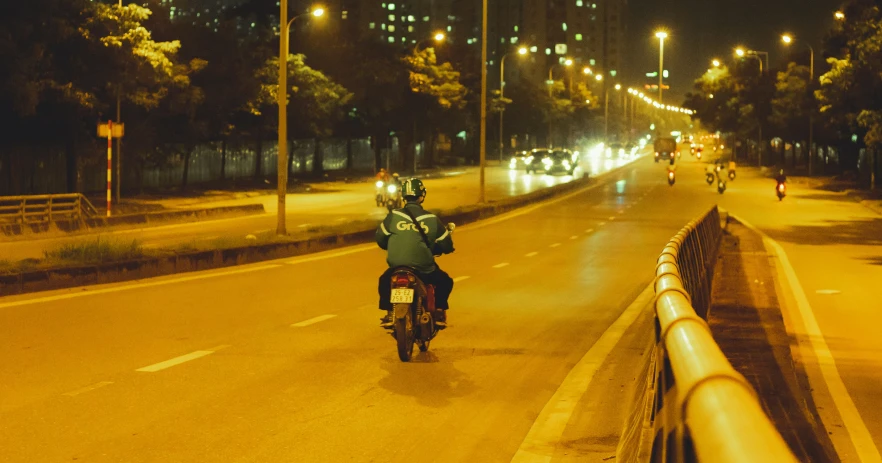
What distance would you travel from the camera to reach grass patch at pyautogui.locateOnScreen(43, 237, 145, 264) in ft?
57.5

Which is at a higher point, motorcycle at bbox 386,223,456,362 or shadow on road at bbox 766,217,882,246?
motorcycle at bbox 386,223,456,362

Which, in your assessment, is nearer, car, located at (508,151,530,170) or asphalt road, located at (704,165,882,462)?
asphalt road, located at (704,165,882,462)

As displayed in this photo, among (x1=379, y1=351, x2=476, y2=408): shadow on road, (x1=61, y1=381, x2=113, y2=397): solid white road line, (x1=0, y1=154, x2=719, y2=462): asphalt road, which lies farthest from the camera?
(x1=379, y1=351, x2=476, y2=408): shadow on road

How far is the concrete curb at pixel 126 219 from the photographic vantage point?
27609 mm

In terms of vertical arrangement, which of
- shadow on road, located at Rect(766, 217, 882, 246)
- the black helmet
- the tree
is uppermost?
the tree

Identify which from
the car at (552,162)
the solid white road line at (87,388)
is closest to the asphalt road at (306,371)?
the solid white road line at (87,388)

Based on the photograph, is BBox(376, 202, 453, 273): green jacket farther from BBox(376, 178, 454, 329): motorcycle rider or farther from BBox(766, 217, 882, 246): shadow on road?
BBox(766, 217, 882, 246): shadow on road

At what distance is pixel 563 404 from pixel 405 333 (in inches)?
75.6

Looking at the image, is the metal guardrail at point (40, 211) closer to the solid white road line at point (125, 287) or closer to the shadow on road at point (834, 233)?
the solid white road line at point (125, 287)

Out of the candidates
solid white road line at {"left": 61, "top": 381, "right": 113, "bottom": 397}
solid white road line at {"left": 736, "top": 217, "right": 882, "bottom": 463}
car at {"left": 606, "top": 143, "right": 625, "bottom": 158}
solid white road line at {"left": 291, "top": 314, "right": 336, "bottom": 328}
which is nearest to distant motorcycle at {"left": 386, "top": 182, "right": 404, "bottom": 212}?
solid white road line at {"left": 736, "top": 217, "right": 882, "bottom": 463}

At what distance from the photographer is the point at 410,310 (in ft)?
33.2

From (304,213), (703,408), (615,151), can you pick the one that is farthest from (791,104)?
(703,408)

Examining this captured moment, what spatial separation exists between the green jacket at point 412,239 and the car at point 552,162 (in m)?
62.5

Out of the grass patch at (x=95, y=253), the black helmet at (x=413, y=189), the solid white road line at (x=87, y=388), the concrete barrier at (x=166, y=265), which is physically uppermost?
the black helmet at (x=413, y=189)
